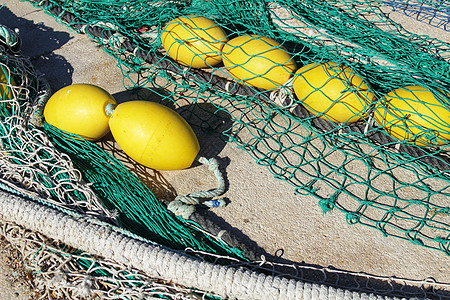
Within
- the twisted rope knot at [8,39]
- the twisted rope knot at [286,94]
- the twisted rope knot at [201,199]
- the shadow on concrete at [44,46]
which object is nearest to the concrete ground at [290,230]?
the twisted rope knot at [201,199]

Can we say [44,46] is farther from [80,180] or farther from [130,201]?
[130,201]

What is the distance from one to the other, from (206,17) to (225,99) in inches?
29.2

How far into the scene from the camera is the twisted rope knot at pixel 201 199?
7.86 ft

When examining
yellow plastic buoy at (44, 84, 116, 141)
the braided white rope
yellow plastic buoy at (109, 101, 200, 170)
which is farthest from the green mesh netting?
the braided white rope

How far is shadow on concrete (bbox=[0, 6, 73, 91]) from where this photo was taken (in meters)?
3.32

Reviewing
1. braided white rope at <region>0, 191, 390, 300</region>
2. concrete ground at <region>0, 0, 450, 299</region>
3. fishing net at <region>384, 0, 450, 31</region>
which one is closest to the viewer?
braided white rope at <region>0, 191, 390, 300</region>

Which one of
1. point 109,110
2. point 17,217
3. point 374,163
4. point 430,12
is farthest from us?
point 430,12

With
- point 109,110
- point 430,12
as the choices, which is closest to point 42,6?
point 109,110

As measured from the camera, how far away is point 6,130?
261cm

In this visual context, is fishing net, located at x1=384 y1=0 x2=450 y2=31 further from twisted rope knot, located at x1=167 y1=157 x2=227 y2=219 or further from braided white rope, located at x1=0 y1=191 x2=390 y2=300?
braided white rope, located at x1=0 y1=191 x2=390 y2=300

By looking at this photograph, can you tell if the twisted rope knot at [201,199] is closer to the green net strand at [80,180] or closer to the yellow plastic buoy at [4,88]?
the green net strand at [80,180]

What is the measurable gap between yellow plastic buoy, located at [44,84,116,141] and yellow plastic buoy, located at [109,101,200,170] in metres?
0.11

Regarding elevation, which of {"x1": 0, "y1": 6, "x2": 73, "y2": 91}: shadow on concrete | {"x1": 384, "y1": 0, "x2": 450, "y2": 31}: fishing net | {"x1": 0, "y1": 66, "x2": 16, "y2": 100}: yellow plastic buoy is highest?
{"x1": 384, "y1": 0, "x2": 450, "y2": 31}: fishing net

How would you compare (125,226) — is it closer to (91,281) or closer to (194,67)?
(91,281)
